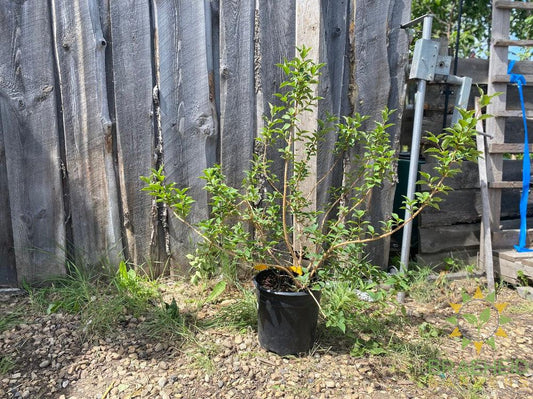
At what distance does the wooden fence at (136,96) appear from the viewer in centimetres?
261

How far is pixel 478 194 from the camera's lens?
132 inches

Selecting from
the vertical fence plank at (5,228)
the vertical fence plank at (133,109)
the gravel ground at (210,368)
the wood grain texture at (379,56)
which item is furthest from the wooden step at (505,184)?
the vertical fence plank at (5,228)

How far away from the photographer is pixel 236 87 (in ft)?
9.11

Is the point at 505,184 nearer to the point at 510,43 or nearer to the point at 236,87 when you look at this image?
the point at 510,43

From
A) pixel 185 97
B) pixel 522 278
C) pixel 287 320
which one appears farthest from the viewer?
pixel 522 278

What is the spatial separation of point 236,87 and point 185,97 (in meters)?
0.35

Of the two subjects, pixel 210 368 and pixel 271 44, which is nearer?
pixel 210 368

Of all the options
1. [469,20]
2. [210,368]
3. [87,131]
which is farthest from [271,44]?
[469,20]

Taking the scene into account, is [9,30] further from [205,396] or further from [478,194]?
[478,194]

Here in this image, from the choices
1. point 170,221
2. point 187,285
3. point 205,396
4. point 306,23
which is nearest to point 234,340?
point 205,396

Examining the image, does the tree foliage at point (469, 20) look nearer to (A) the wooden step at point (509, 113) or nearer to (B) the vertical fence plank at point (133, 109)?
(A) the wooden step at point (509, 113)

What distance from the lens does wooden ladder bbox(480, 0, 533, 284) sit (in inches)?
122

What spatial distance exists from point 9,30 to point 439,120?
315 centimetres

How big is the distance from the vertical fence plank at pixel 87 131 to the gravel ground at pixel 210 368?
607 millimetres
